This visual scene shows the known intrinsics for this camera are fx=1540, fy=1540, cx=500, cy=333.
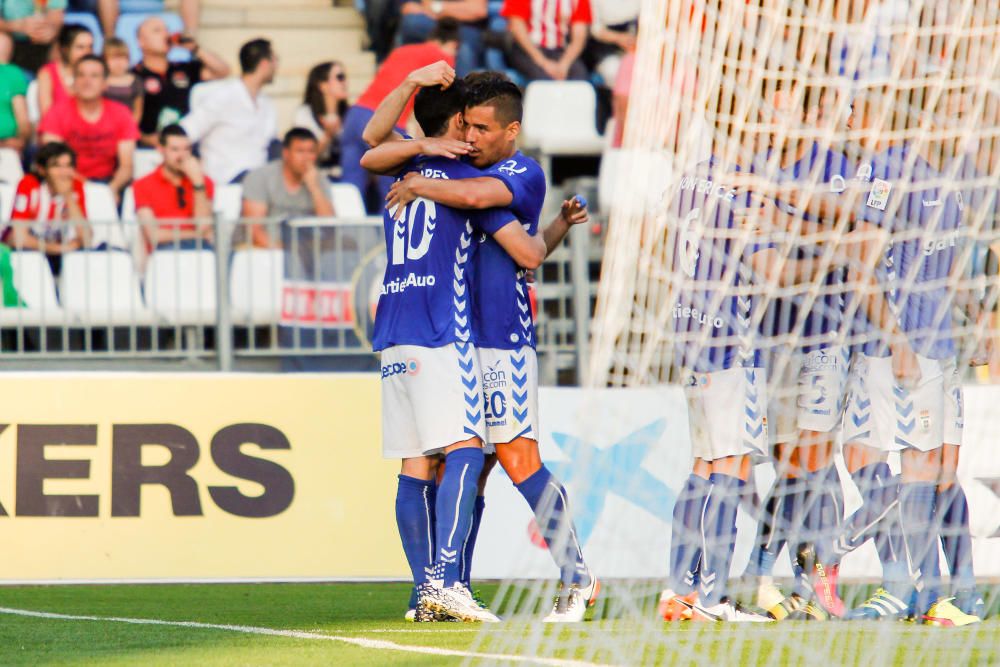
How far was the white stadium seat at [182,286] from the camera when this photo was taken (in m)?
9.77

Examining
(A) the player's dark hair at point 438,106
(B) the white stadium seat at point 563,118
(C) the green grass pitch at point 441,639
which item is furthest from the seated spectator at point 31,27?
(A) the player's dark hair at point 438,106

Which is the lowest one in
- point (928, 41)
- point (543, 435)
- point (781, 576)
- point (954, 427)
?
point (781, 576)

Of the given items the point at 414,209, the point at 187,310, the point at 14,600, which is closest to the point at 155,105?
the point at 187,310

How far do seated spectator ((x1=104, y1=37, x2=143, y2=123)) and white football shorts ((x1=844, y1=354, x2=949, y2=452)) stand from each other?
7.23 meters

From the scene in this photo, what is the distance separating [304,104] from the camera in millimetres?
12109

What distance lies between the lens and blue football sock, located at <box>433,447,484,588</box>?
5.58 meters

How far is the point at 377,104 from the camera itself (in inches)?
451

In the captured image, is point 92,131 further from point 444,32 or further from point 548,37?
point 548,37

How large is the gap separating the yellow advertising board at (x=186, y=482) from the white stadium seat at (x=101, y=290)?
171 centimetres

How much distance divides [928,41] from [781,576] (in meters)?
3.44

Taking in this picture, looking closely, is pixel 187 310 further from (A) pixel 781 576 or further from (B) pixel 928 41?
(B) pixel 928 41

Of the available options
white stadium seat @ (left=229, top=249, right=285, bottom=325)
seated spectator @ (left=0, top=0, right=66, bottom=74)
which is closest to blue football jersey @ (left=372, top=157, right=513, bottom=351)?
white stadium seat @ (left=229, top=249, right=285, bottom=325)

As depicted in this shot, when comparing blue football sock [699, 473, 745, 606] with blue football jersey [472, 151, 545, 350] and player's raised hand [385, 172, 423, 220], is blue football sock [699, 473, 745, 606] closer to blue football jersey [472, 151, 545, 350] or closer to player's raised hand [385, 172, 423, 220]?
blue football jersey [472, 151, 545, 350]

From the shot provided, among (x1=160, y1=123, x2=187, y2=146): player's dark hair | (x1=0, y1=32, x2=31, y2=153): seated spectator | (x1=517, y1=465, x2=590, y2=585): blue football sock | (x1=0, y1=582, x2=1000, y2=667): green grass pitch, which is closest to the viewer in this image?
(x1=0, y1=582, x2=1000, y2=667): green grass pitch
